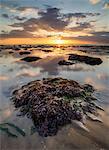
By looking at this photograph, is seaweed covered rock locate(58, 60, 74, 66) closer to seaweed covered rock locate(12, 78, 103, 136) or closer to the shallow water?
the shallow water

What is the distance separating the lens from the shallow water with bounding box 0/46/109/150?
353 cm

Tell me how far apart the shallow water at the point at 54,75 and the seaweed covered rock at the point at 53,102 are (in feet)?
0.37

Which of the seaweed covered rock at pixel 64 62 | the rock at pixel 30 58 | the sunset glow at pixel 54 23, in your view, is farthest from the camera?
the rock at pixel 30 58

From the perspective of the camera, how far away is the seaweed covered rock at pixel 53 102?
3797 mm

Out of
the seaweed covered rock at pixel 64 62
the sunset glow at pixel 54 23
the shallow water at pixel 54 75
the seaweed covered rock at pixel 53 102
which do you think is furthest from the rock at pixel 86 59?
the seaweed covered rock at pixel 53 102

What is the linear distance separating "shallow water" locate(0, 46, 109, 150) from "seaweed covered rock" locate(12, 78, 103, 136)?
0.11m

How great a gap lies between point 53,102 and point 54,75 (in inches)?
49.9

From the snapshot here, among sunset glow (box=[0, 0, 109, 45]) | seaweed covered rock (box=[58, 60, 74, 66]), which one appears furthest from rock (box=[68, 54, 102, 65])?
sunset glow (box=[0, 0, 109, 45])

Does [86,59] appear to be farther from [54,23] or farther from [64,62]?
[54,23]

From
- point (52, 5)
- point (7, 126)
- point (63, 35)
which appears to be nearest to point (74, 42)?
point (63, 35)

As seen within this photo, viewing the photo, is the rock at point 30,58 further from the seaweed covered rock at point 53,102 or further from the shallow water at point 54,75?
the seaweed covered rock at point 53,102

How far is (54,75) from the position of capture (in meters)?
5.19

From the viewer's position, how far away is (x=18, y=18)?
520 centimetres

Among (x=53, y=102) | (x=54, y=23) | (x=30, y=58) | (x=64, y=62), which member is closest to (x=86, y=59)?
(x=64, y=62)
